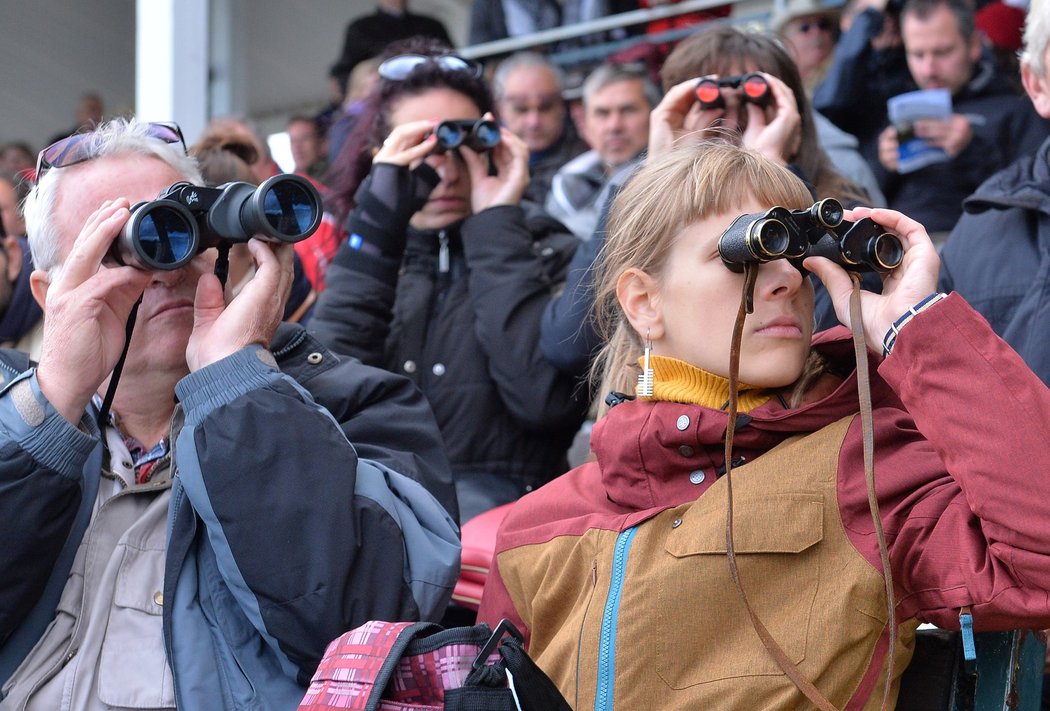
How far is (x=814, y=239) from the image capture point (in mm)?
1997

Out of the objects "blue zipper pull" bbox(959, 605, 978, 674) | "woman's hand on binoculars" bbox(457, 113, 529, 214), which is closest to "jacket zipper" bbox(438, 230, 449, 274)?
"woman's hand on binoculars" bbox(457, 113, 529, 214)

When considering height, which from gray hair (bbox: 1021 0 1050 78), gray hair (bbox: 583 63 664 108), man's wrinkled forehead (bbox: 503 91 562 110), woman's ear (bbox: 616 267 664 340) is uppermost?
gray hair (bbox: 1021 0 1050 78)

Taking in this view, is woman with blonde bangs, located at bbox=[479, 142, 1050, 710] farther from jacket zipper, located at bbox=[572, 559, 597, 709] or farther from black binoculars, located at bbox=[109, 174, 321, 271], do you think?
black binoculars, located at bbox=[109, 174, 321, 271]

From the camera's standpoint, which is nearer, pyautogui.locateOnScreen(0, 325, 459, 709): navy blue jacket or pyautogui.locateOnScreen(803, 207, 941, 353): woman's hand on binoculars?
pyautogui.locateOnScreen(803, 207, 941, 353): woman's hand on binoculars

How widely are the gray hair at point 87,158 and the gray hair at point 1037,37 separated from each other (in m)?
1.82

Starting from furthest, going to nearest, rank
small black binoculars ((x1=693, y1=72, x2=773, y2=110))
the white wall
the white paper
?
the white wall, the white paper, small black binoculars ((x1=693, y1=72, x2=773, y2=110))

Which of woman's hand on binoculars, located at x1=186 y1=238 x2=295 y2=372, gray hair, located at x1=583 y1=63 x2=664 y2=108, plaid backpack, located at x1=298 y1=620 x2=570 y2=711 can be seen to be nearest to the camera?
plaid backpack, located at x1=298 y1=620 x2=570 y2=711

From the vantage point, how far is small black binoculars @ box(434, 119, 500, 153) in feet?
11.0

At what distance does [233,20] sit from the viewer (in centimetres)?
782

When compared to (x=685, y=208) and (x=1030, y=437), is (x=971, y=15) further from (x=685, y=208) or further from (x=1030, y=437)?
(x=1030, y=437)

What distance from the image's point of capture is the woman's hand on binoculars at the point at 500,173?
3.33 metres

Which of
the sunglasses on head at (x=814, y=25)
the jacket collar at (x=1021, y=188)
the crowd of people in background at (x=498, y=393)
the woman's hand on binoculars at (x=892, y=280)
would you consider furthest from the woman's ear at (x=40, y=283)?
the sunglasses on head at (x=814, y=25)

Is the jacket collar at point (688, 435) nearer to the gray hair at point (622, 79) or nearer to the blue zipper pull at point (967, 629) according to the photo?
the blue zipper pull at point (967, 629)

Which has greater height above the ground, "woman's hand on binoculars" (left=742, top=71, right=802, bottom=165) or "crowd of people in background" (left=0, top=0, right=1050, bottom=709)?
"woman's hand on binoculars" (left=742, top=71, right=802, bottom=165)
